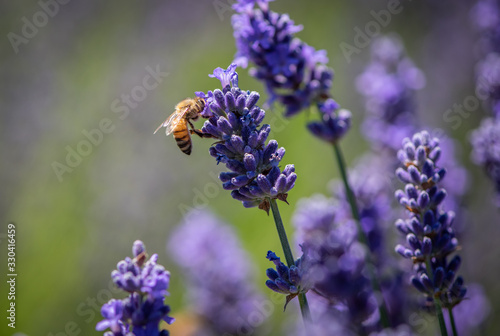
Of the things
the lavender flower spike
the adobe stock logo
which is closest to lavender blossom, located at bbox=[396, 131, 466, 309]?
the lavender flower spike

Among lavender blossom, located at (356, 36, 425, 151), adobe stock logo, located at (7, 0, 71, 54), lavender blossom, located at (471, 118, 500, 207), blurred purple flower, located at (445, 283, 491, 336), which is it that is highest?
adobe stock logo, located at (7, 0, 71, 54)

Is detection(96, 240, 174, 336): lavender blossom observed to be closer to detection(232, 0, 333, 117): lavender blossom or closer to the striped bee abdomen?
the striped bee abdomen

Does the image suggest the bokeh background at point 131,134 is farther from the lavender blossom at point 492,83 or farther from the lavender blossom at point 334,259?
the lavender blossom at point 334,259

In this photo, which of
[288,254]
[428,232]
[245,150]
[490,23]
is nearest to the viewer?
[288,254]

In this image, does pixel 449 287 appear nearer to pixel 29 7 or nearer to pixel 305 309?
pixel 305 309

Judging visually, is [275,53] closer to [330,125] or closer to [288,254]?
[330,125]

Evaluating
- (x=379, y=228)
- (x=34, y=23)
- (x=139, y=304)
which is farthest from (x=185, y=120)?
(x=34, y=23)

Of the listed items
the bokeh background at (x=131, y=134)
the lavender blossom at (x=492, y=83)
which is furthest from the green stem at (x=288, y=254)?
the bokeh background at (x=131, y=134)

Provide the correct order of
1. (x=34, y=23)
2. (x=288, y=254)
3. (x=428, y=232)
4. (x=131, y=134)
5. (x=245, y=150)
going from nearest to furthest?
(x=288, y=254) → (x=245, y=150) → (x=428, y=232) → (x=131, y=134) → (x=34, y=23)
